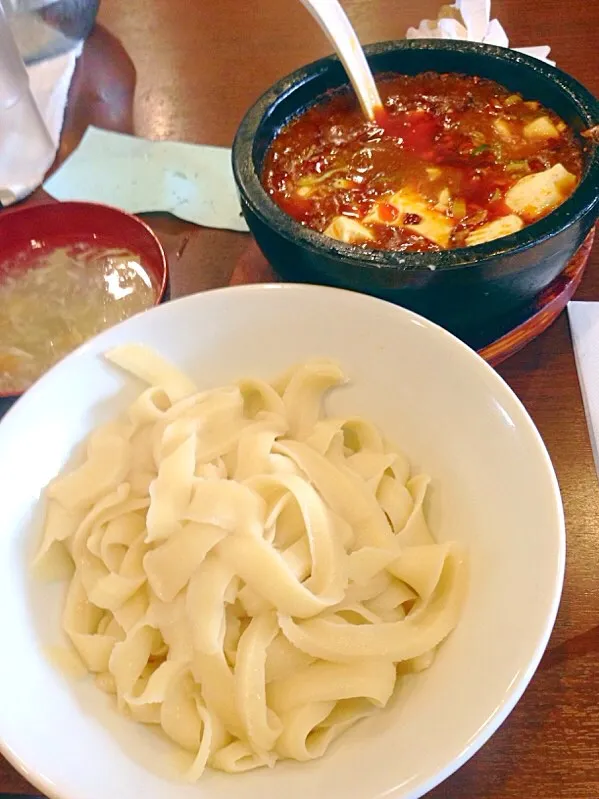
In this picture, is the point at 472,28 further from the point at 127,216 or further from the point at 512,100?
the point at 127,216

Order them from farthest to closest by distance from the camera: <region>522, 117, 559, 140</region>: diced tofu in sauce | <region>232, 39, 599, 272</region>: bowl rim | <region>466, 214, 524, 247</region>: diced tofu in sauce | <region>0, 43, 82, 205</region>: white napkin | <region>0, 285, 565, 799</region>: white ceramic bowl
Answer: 1. <region>0, 43, 82, 205</region>: white napkin
2. <region>522, 117, 559, 140</region>: diced tofu in sauce
3. <region>466, 214, 524, 247</region>: diced tofu in sauce
4. <region>232, 39, 599, 272</region>: bowl rim
5. <region>0, 285, 565, 799</region>: white ceramic bowl

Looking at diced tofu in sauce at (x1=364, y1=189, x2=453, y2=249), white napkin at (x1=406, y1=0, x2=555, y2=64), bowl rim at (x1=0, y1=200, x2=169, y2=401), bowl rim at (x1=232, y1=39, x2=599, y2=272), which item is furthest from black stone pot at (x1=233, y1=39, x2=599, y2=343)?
white napkin at (x1=406, y1=0, x2=555, y2=64)

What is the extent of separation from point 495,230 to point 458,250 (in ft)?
0.51

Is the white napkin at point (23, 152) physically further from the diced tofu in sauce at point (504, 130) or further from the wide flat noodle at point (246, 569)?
the diced tofu in sauce at point (504, 130)

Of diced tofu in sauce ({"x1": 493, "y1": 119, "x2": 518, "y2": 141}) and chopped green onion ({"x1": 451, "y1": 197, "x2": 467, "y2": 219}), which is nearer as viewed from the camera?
chopped green onion ({"x1": 451, "y1": 197, "x2": 467, "y2": 219})

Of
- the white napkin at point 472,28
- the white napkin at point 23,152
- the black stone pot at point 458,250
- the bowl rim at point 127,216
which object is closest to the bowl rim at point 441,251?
the black stone pot at point 458,250

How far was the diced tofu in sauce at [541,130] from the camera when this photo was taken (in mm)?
1459

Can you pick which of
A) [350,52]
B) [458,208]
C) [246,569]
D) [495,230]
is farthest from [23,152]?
[246,569]

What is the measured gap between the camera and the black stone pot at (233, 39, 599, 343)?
117 cm

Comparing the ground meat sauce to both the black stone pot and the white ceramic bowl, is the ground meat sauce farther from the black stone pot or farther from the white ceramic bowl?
the white ceramic bowl

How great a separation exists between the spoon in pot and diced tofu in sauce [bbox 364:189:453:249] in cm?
25

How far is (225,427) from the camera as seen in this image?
3.96 ft

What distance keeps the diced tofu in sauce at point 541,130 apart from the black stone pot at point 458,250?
30mm

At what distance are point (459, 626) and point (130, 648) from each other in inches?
17.9
